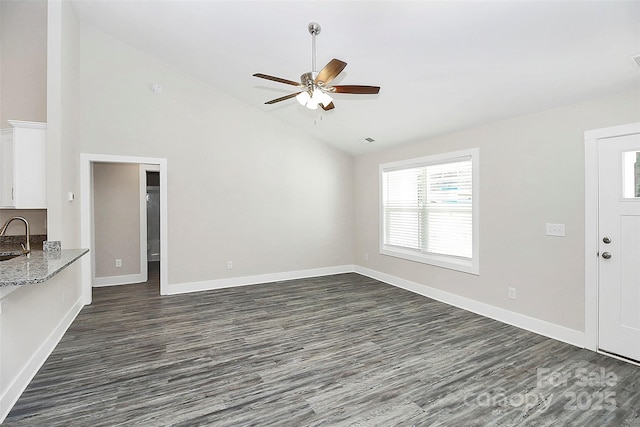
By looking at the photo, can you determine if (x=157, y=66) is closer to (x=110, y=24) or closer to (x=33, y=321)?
(x=110, y=24)

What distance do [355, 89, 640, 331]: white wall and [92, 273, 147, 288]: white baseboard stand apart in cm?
535

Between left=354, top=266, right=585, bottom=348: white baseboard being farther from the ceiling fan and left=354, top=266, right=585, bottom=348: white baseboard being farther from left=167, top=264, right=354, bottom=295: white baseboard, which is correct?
the ceiling fan

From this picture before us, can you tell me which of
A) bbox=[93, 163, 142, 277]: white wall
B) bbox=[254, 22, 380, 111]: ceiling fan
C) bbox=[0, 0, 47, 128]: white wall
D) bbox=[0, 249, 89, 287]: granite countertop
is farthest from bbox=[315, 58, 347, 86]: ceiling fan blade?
bbox=[93, 163, 142, 277]: white wall

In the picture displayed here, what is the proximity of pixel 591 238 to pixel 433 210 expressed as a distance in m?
2.03

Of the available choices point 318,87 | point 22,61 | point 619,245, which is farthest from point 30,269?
point 619,245

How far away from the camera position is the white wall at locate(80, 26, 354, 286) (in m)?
4.43

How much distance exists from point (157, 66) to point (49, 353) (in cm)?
408

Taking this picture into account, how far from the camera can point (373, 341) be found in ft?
10.2

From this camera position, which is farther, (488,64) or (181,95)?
(181,95)

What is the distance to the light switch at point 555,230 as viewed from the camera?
3148 mm

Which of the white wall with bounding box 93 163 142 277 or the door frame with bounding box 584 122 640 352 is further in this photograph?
the white wall with bounding box 93 163 142 277

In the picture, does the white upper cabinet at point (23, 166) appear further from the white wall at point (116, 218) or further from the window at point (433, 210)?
the window at point (433, 210)

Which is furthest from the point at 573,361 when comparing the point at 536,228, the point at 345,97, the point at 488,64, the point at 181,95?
the point at 181,95

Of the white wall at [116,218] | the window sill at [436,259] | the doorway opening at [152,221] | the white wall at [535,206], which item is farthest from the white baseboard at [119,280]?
the white wall at [535,206]
